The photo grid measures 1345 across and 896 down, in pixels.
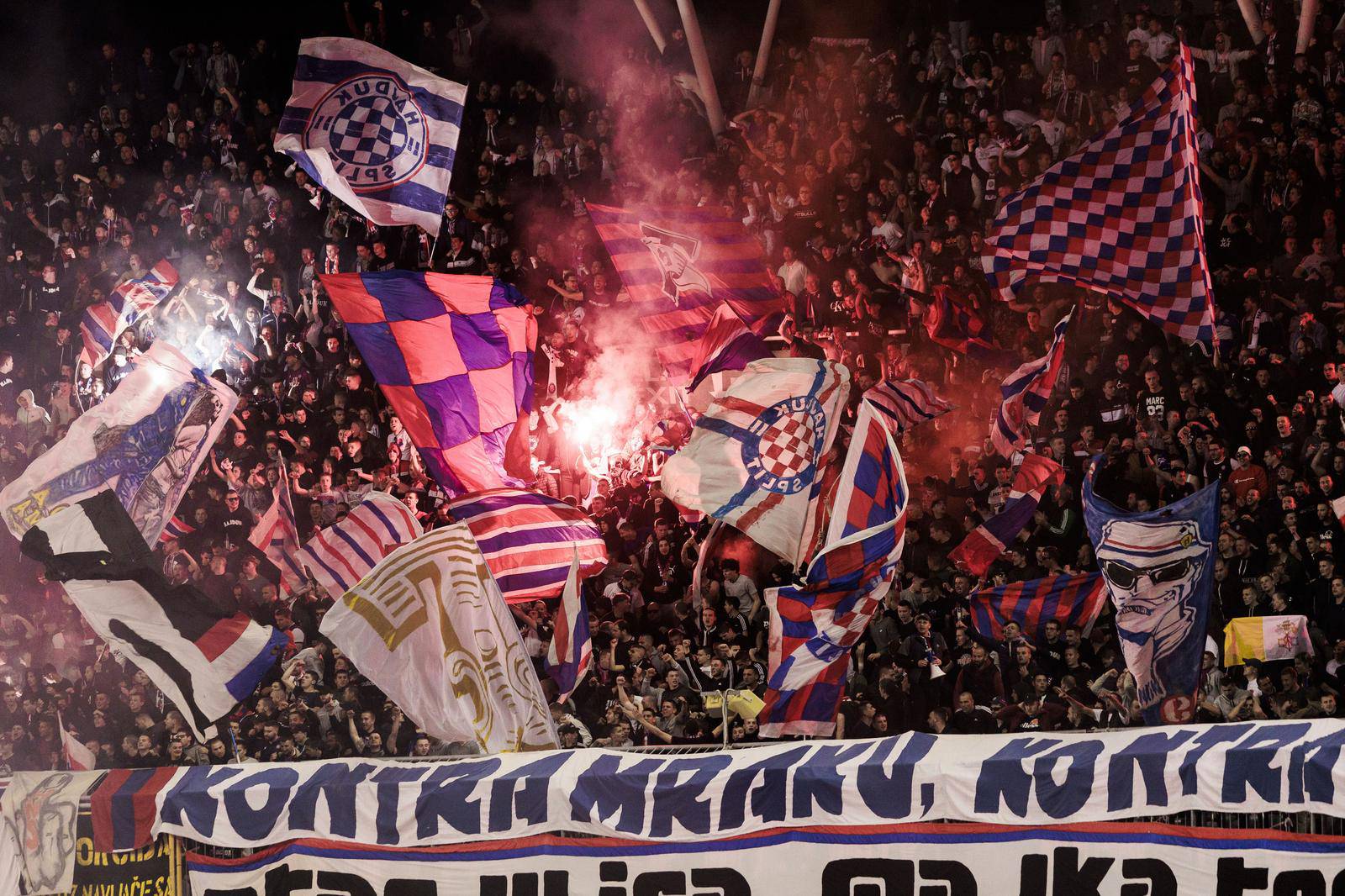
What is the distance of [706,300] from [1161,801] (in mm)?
8349

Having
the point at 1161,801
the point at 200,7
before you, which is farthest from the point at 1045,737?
the point at 200,7

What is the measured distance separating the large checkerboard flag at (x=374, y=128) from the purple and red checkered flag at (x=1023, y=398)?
20.6 ft

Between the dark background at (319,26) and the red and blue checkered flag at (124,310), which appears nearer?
the red and blue checkered flag at (124,310)

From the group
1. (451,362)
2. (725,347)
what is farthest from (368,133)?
(725,347)

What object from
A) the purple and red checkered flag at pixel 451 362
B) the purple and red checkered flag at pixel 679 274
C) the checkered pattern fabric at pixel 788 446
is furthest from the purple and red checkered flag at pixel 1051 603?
the purple and red checkered flag at pixel 451 362

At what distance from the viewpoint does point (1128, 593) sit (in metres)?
10.8

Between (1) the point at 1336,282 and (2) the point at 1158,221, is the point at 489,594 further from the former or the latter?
(1) the point at 1336,282

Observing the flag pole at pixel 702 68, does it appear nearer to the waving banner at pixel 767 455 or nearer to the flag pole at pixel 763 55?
the flag pole at pixel 763 55

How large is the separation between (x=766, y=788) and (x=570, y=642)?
2.59 metres

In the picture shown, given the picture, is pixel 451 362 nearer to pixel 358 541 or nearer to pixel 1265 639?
pixel 358 541

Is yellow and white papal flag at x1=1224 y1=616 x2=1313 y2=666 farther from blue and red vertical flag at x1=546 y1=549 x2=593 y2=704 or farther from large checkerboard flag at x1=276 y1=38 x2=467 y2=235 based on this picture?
large checkerboard flag at x1=276 y1=38 x2=467 y2=235

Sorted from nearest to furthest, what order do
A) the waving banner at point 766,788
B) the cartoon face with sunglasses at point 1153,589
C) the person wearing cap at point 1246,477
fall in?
the waving banner at point 766,788
the cartoon face with sunglasses at point 1153,589
the person wearing cap at point 1246,477

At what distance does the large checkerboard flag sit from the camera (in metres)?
16.4

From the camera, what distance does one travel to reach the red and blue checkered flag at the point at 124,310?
2077 centimetres
